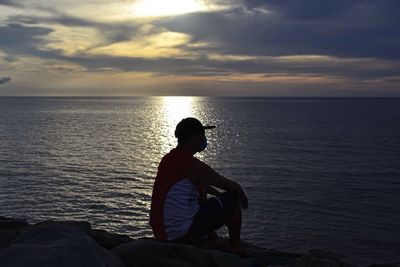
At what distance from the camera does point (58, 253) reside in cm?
548

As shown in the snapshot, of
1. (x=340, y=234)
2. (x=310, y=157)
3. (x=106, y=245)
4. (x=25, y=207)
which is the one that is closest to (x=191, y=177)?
(x=106, y=245)

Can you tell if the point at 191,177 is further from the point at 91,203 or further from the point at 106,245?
the point at 91,203

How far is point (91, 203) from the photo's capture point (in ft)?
96.9

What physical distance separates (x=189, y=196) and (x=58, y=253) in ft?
8.04

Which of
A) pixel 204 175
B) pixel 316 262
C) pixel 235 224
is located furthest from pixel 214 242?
pixel 316 262

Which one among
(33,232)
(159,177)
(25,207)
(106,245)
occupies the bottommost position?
(25,207)

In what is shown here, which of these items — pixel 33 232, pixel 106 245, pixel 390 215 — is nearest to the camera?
pixel 33 232

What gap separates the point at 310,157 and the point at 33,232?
152 ft

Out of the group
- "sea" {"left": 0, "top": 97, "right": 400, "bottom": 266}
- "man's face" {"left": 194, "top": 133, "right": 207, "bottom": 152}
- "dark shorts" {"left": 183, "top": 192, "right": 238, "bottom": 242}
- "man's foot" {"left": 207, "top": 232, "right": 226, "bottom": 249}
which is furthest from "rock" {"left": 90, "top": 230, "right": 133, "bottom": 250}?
"sea" {"left": 0, "top": 97, "right": 400, "bottom": 266}

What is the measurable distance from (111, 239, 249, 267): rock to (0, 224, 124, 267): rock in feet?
1.39

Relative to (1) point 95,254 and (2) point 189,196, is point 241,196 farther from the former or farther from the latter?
(1) point 95,254

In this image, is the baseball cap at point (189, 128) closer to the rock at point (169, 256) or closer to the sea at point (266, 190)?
the rock at point (169, 256)

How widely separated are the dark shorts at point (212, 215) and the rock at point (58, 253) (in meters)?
1.62

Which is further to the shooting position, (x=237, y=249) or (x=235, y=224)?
(x=237, y=249)
